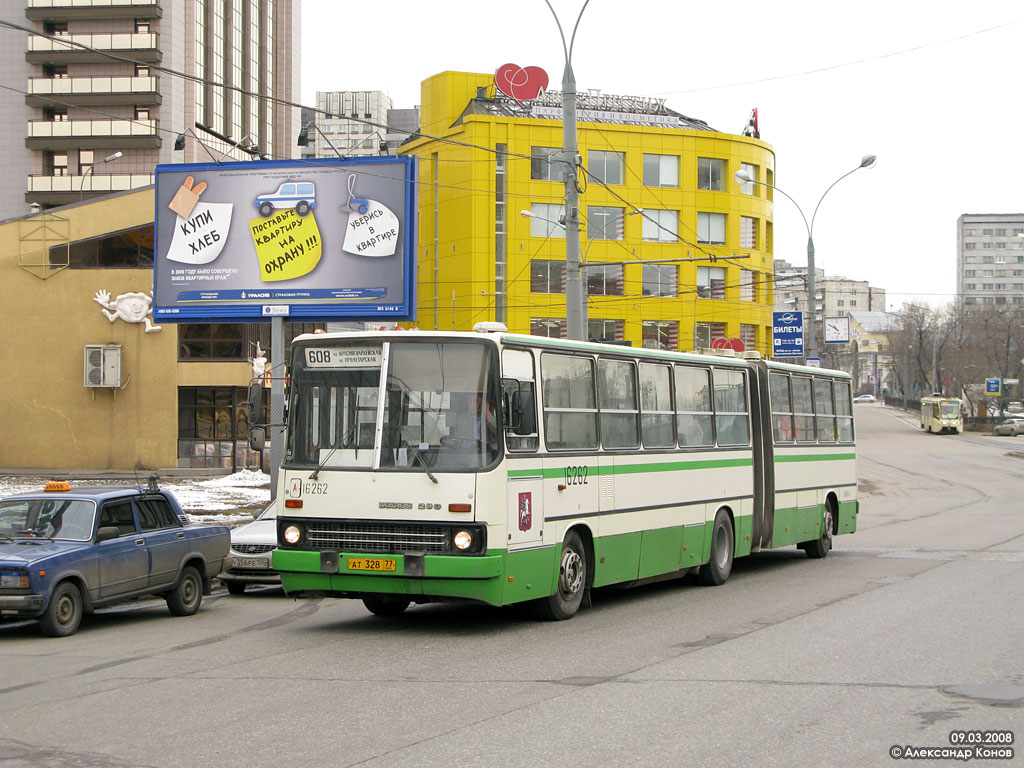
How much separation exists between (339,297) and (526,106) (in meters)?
41.0

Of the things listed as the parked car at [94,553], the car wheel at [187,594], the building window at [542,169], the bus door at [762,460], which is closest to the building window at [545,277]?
the building window at [542,169]

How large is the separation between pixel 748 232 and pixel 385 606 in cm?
5929

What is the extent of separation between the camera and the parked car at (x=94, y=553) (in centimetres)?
1216

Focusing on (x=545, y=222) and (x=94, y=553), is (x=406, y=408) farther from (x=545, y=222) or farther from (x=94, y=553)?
(x=545, y=222)

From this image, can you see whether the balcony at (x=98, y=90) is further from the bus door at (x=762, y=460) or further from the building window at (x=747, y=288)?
the bus door at (x=762, y=460)

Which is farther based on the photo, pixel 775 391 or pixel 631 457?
pixel 775 391

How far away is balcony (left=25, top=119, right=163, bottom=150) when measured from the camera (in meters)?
69.5

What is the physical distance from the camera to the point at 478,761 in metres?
6.52

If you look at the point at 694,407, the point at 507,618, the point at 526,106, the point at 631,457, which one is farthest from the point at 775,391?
the point at 526,106

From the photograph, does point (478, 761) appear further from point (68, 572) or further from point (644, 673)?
point (68, 572)

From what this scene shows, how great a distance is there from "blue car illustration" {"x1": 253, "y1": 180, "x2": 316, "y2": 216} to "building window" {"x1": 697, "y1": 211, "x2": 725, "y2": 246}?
4319 centimetres

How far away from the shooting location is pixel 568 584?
1270 cm

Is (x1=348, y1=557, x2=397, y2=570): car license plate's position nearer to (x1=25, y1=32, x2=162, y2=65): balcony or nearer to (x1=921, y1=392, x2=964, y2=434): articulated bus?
(x1=25, y1=32, x2=162, y2=65): balcony

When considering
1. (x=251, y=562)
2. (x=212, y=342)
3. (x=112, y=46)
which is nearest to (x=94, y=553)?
(x=251, y=562)
